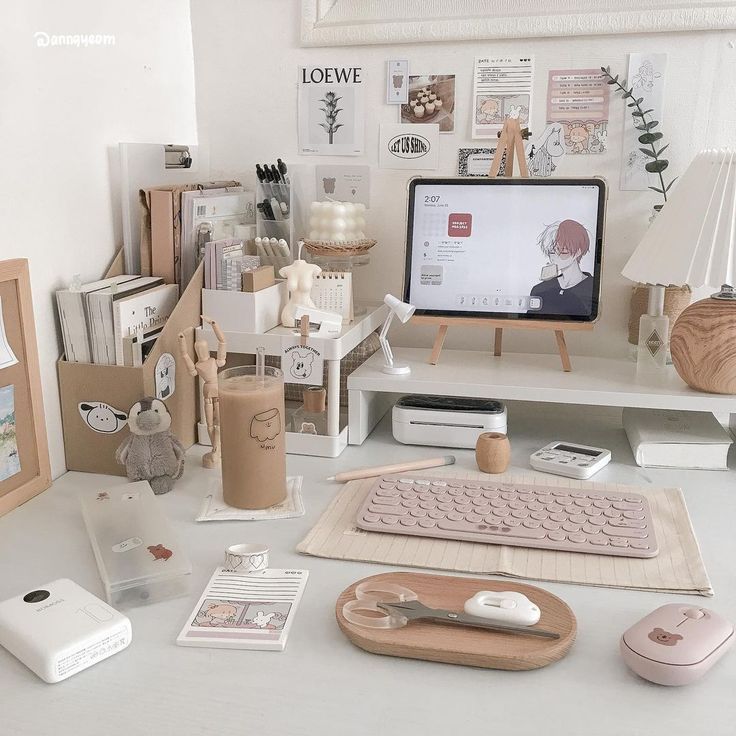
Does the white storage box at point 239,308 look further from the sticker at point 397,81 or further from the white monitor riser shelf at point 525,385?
the sticker at point 397,81

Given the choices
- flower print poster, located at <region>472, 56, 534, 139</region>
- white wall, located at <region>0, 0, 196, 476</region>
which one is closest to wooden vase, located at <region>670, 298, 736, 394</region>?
flower print poster, located at <region>472, 56, 534, 139</region>

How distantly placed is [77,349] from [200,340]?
7.2 inches

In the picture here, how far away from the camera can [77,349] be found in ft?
3.92

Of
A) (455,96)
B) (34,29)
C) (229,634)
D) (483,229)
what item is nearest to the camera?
(229,634)

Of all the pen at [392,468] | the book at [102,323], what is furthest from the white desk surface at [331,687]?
the book at [102,323]

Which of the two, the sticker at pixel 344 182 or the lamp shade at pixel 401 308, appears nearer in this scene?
the lamp shade at pixel 401 308

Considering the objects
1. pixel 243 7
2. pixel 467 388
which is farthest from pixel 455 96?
pixel 467 388

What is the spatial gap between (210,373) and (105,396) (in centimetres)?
16

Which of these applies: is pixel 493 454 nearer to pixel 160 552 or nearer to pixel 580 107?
pixel 160 552

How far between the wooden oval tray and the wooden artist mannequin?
0.46 meters

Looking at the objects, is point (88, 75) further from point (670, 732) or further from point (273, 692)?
point (670, 732)

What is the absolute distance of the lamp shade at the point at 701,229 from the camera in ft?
3.77

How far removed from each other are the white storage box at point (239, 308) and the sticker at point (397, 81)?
466mm

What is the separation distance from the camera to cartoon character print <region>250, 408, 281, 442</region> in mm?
1041
